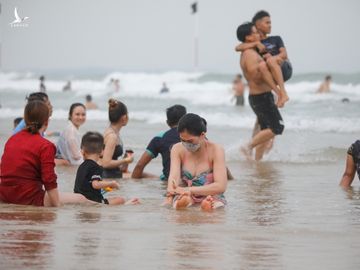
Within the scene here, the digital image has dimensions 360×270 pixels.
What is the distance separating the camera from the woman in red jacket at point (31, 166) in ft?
23.1

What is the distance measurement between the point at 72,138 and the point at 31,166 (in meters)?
3.31

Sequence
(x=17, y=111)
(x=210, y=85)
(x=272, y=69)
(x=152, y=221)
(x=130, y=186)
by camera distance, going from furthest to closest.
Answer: (x=210, y=85) → (x=17, y=111) → (x=272, y=69) → (x=130, y=186) → (x=152, y=221)

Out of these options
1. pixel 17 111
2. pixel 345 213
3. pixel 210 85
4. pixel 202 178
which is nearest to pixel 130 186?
pixel 202 178

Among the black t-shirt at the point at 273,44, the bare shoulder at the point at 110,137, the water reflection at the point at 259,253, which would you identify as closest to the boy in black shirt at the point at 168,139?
the bare shoulder at the point at 110,137

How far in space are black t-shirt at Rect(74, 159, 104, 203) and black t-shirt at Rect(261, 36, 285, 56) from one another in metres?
4.83

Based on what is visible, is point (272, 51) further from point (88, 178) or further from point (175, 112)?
point (88, 178)

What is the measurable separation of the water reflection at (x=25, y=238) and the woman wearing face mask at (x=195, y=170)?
3.54 ft

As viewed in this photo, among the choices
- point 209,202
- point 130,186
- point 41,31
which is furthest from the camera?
point 41,31

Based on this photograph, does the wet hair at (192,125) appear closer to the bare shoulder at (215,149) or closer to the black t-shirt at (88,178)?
the bare shoulder at (215,149)

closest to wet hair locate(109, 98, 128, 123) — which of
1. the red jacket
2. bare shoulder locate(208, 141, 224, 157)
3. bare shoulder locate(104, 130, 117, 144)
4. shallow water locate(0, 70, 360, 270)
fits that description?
bare shoulder locate(104, 130, 117, 144)

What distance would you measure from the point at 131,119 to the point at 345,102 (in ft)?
27.8

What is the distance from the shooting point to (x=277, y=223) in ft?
22.6

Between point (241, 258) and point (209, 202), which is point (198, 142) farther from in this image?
point (241, 258)

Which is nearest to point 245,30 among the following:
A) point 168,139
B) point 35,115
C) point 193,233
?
point 168,139
